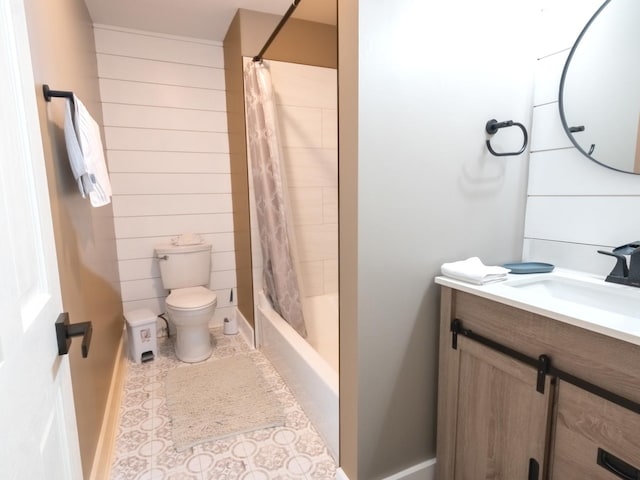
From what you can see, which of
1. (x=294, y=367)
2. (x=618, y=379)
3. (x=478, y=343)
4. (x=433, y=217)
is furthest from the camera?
(x=294, y=367)

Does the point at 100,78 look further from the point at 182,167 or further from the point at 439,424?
the point at 439,424

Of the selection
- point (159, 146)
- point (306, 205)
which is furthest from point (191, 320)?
point (159, 146)

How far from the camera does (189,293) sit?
2.58 metres

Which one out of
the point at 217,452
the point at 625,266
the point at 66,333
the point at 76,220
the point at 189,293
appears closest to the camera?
the point at 66,333

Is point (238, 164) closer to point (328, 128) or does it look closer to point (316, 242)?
point (328, 128)

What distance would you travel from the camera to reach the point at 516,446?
105 centimetres

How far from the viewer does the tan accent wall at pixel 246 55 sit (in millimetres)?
2339

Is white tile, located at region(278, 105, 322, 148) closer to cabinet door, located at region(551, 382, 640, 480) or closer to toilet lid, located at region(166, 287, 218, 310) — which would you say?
toilet lid, located at region(166, 287, 218, 310)

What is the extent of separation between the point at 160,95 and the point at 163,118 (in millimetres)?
169

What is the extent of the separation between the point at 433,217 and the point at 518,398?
0.63 metres

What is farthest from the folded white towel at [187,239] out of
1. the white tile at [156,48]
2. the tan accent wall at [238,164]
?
the white tile at [156,48]

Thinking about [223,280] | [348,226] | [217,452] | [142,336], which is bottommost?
[217,452]

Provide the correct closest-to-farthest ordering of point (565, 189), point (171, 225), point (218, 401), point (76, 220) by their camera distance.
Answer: point (565, 189) < point (76, 220) < point (218, 401) < point (171, 225)

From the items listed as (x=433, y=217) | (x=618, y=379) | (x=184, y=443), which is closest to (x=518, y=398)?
(x=618, y=379)
